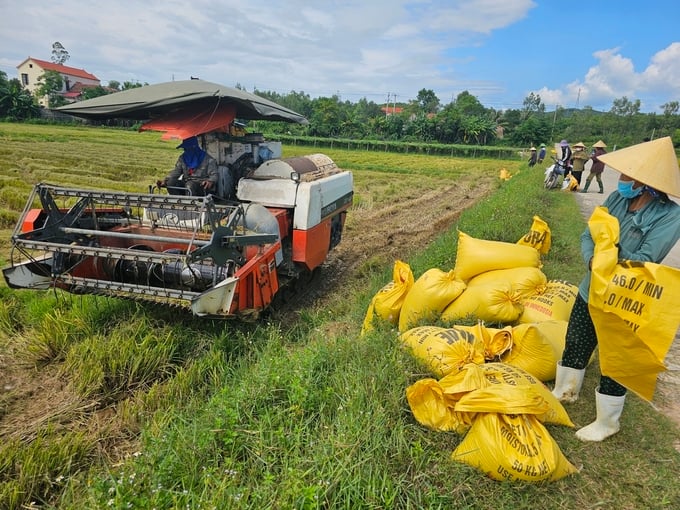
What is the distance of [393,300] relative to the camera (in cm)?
370

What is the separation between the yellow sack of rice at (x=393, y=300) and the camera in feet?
12.1

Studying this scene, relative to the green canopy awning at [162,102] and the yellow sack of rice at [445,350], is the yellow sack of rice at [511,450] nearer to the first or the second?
the yellow sack of rice at [445,350]

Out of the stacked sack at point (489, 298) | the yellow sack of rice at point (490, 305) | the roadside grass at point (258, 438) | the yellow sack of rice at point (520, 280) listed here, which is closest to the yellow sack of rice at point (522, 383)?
the roadside grass at point (258, 438)

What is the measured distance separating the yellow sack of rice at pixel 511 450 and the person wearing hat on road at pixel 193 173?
12.8 ft

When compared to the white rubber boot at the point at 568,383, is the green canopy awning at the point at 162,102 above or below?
above

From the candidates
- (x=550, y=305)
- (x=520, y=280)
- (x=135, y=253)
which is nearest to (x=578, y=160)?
(x=520, y=280)

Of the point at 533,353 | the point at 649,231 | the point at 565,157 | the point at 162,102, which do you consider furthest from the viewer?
the point at 565,157

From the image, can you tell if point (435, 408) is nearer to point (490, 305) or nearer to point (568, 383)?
point (568, 383)

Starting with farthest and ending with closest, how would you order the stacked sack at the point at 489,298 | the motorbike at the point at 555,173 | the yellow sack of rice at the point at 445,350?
the motorbike at the point at 555,173
the stacked sack at the point at 489,298
the yellow sack of rice at the point at 445,350

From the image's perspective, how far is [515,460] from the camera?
77.5 inches

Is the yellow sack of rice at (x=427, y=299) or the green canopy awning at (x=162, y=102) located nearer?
the yellow sack of rice at (x=427, y=299)

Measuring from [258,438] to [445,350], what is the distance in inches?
49.1

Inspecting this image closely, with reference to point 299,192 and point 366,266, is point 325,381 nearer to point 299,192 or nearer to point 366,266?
point 299,192

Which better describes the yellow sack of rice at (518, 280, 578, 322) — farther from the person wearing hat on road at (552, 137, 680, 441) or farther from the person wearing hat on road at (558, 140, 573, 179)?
the person wearing hat on road at (558, 140, 573, 179)
